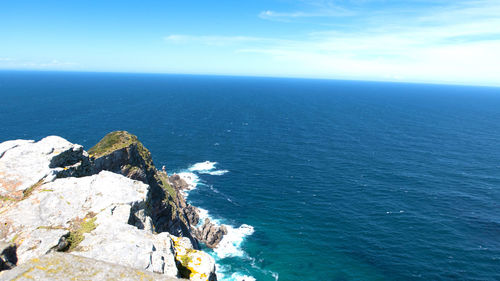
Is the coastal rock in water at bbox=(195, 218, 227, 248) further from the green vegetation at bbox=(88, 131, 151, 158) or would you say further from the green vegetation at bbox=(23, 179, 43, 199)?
the green vegetation at bbox=(23, 179, 43, 199)

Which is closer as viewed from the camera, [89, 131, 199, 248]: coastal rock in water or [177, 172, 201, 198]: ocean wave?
[89, 131, 199, 248]: coastal rock in water

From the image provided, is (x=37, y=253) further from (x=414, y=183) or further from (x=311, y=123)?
(x=311, y=123)

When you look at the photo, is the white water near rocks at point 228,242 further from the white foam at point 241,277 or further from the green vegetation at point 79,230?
the green vegetation at point 79,230

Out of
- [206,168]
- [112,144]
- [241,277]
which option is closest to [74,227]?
[112,144]

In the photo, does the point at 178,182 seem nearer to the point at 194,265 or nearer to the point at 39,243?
the point at 194,265

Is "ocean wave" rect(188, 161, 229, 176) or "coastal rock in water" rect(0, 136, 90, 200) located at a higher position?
"coastal rock in water" rect(0, 136, 90, 200)

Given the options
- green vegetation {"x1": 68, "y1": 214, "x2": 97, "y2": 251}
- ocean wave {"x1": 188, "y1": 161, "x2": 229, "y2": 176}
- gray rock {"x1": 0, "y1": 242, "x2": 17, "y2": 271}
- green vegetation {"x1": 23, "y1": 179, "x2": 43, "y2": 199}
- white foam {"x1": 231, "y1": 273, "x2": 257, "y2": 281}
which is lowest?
white foam {"x1": 231, "y1": 273, "x2": 257, "y2": 281}

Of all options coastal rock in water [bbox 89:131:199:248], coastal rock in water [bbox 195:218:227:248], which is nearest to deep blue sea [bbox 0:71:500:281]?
coastal rock in water [bbox 195:218:227:248]
